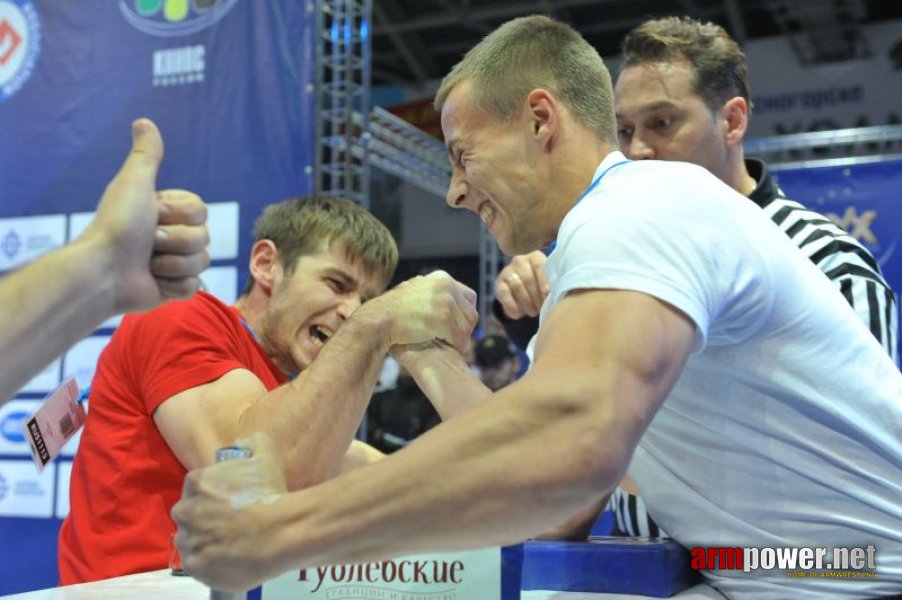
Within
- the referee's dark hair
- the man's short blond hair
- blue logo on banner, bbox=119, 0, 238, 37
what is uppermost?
blue logo on banner, bbox=119, 0, 238, 37

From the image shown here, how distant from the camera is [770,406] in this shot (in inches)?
39.8

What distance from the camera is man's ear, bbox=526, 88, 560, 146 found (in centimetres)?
A: 126

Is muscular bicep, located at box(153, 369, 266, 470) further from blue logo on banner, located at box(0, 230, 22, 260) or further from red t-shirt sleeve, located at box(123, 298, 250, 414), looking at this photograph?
blue logo on banner, located at box(0, 230, 22, 260)

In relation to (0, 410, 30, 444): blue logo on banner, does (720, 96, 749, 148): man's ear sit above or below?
above

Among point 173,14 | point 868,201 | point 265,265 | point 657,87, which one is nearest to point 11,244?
point 173,14

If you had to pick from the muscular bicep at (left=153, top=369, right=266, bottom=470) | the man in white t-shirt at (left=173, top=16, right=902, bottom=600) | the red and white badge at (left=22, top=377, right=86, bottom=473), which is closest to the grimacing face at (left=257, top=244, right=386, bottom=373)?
the muscular bicep at (left=153, top=369, right=266, bottom=470)

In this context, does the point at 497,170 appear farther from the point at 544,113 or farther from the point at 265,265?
the point at 265,265

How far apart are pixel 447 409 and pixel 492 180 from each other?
0.44m

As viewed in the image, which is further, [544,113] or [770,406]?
[544,113]

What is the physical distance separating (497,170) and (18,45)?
281 centimetres

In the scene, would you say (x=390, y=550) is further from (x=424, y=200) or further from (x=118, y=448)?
(x=424, y=200)

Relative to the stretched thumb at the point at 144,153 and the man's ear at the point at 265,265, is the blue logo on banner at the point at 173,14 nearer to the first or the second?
the man's ear at the point at 265,265

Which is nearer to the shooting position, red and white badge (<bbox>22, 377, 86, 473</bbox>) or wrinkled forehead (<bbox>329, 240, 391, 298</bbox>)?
red and white badge (<bbox>22, 377, 86, 473</bbox>)

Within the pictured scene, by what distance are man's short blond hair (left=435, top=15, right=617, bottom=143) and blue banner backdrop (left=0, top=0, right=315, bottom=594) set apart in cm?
162
